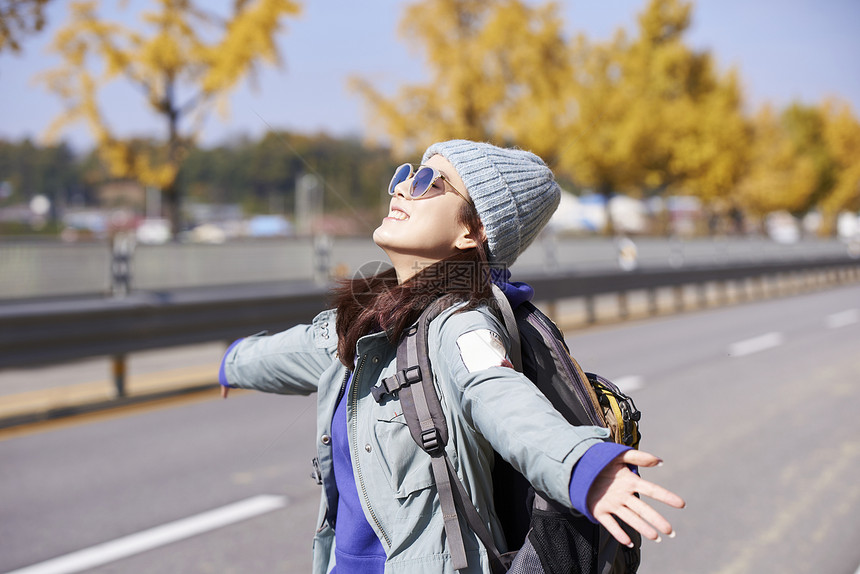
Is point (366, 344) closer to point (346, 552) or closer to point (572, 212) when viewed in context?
point (346, 552)

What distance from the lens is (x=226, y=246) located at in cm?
1184

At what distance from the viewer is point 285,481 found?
17.9ft

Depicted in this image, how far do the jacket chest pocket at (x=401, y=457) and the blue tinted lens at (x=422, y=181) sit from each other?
481 millimetres

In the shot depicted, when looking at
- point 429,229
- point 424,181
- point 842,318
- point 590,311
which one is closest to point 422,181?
point 424,181

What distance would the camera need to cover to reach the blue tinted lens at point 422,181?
6.08ft

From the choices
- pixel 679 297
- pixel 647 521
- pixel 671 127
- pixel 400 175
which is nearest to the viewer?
pixel 647 521

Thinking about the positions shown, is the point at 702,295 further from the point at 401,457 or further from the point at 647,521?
the point at 647,521

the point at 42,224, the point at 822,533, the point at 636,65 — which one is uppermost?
the point at 636,65

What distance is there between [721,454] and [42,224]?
30418 mm

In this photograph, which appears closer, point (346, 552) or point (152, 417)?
point (346, 552)

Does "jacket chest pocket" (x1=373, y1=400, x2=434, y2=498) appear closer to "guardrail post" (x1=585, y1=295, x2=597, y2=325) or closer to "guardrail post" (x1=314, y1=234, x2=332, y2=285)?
"guardrail post" (x1=314, y1=234, x2=332, y2=285)

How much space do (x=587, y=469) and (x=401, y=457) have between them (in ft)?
1.52

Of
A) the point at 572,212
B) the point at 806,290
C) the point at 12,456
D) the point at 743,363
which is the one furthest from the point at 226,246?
the point at 572,212

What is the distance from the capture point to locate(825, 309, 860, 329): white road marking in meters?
14.9
